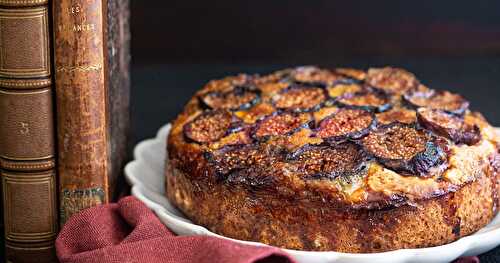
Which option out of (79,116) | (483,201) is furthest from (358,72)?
(79,116)

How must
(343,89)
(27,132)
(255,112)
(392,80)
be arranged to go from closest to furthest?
(27,132)
(255,112)
(343,89)
(392,80)

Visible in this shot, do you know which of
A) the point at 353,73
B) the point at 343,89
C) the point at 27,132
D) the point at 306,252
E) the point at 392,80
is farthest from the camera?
the point at 353,73

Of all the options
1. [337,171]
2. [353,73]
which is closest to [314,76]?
[353,73]

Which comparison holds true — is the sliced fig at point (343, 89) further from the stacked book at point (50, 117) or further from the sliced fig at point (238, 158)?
the stacked book at point (50, 117)

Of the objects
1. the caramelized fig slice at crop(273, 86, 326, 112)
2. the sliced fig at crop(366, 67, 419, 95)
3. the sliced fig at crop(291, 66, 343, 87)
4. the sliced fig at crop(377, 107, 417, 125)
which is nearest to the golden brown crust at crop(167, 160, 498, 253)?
the sliced fig at crop(377, 107, 417, 125)

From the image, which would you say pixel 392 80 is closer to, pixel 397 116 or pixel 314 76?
pixel 314 76

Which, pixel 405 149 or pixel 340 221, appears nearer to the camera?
pixel 340 221

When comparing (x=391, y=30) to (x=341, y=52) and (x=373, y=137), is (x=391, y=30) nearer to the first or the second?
(x=341, y=52)
